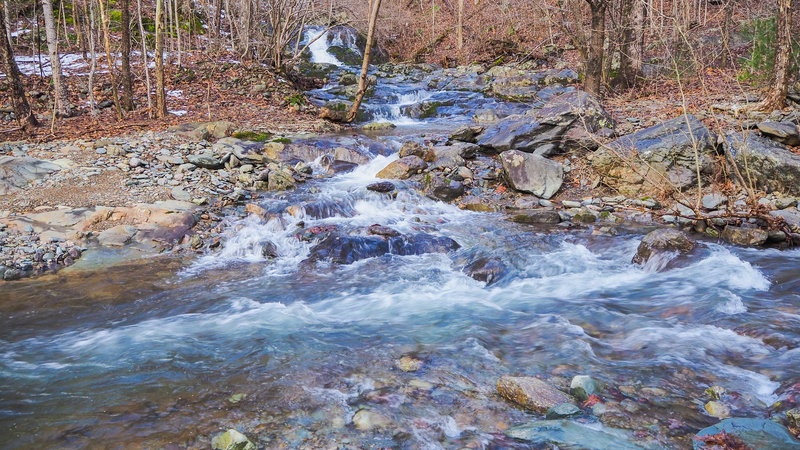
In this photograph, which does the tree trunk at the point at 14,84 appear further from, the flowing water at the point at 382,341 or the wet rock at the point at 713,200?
the wet rock at the point at 713,200

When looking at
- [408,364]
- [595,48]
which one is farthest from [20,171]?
[595,48]

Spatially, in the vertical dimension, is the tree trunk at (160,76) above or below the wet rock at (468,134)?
above

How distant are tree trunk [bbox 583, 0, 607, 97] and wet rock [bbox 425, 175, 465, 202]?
606 cm

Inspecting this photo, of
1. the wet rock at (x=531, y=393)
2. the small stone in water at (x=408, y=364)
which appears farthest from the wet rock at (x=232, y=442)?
the wet rock at (x=531, y=393)

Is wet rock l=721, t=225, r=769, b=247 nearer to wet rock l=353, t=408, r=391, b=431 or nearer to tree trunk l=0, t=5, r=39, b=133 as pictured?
wet rock l=353, t=408, r=391, b=431

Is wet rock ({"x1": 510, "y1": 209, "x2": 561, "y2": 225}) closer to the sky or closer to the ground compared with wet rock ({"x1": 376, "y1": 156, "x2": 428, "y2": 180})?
closer to the ground

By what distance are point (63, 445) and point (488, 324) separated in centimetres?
401

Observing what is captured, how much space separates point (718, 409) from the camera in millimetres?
3623

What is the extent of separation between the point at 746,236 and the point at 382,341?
5.80 m

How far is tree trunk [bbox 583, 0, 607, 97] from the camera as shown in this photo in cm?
1251

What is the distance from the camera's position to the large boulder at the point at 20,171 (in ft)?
28.4

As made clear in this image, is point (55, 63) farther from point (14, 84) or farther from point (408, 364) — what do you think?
point (408, 364)

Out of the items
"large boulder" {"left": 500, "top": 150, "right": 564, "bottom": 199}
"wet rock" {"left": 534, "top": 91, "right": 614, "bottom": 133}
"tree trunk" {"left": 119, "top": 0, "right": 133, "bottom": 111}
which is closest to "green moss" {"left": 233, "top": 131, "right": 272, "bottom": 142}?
"tree trunk" {"left": 119, "top": 0, "right": 133, "bottom": 111}

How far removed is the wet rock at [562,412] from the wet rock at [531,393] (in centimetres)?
5
